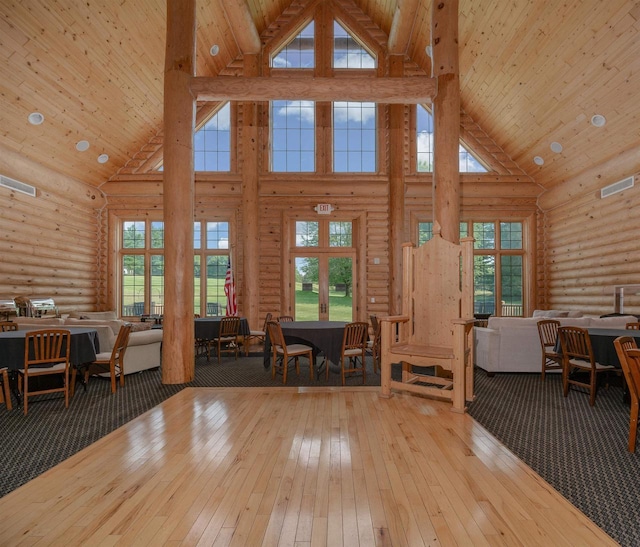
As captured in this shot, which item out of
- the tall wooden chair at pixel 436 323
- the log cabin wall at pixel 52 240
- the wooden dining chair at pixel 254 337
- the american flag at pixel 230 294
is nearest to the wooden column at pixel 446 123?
the tall wooden chair at pixel 436 323

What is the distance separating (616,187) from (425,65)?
5.35 m

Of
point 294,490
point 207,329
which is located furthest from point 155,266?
point 294,490

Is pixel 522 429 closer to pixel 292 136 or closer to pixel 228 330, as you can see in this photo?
pixel 228 330

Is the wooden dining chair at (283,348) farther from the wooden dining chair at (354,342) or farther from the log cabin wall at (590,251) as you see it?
the log cabin wall at (590,251)

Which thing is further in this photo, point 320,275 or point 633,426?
point 320,275

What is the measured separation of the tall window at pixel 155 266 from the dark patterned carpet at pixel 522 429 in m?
4.93

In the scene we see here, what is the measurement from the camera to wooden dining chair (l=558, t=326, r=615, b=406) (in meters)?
4.86

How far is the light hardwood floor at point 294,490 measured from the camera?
6.89ft

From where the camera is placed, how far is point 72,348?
198 inches

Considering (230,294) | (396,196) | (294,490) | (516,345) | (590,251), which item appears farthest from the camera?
(396,196)

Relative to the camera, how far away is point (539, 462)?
10.4 ft

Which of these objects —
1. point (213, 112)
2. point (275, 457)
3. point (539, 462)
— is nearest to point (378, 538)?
point (275, 457)

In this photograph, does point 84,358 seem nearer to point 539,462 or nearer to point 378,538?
point 378,538

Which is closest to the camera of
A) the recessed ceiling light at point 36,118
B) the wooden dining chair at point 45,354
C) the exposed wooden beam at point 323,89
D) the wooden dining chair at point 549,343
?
the wooden dining chair at point 45,354
